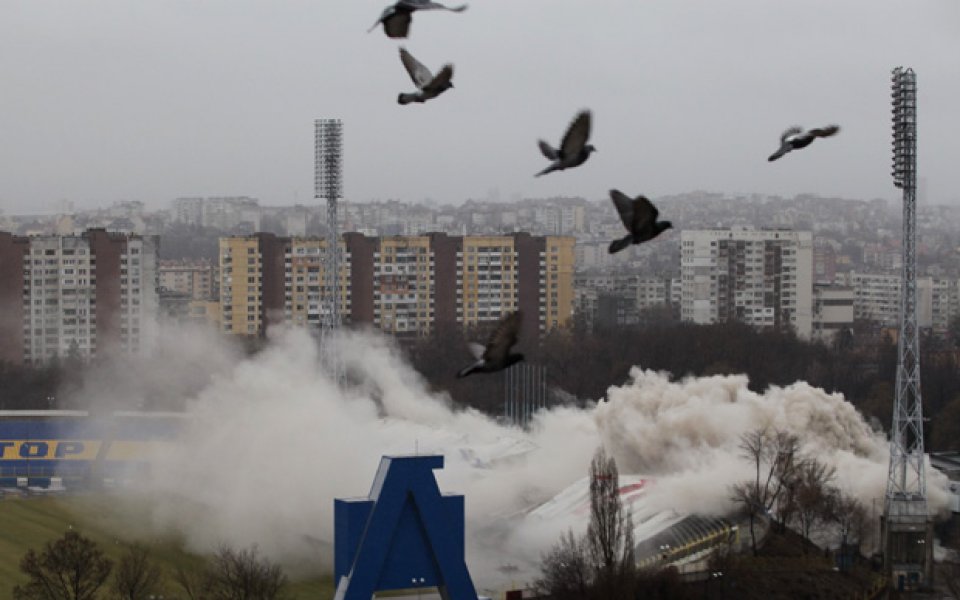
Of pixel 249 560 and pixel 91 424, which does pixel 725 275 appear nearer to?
pixel 91 424

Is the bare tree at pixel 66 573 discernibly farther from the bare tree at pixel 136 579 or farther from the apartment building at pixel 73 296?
the apartment building at pixel 73 296

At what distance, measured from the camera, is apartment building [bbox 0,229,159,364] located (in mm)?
64500

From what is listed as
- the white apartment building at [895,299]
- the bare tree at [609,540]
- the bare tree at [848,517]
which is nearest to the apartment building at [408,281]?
the white apartment building at [895,299]

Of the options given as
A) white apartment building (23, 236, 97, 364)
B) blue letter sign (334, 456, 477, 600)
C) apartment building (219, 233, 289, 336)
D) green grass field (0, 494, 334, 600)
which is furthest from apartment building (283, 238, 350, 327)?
blue letter sign (334, 456, 477, 600)

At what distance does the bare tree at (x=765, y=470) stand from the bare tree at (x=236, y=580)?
6826mm

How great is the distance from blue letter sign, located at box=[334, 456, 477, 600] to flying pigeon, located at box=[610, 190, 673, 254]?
12471mm

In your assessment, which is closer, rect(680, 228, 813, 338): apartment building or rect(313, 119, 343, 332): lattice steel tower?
rect(313, 119, 343, 332): lattice steel tower

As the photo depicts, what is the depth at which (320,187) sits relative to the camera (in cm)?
3938

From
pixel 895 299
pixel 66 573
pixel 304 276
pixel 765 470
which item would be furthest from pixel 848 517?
pixel 895 299

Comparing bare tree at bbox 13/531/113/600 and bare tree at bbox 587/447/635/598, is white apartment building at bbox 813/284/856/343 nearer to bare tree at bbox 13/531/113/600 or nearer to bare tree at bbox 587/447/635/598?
bare tree at bbox 587/447/635/598

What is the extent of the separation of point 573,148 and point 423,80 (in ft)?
3.82

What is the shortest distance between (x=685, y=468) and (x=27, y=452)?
1445cm

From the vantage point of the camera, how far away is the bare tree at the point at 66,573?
2577 cm

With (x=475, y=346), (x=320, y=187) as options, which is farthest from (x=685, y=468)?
(x=475, y=346)
